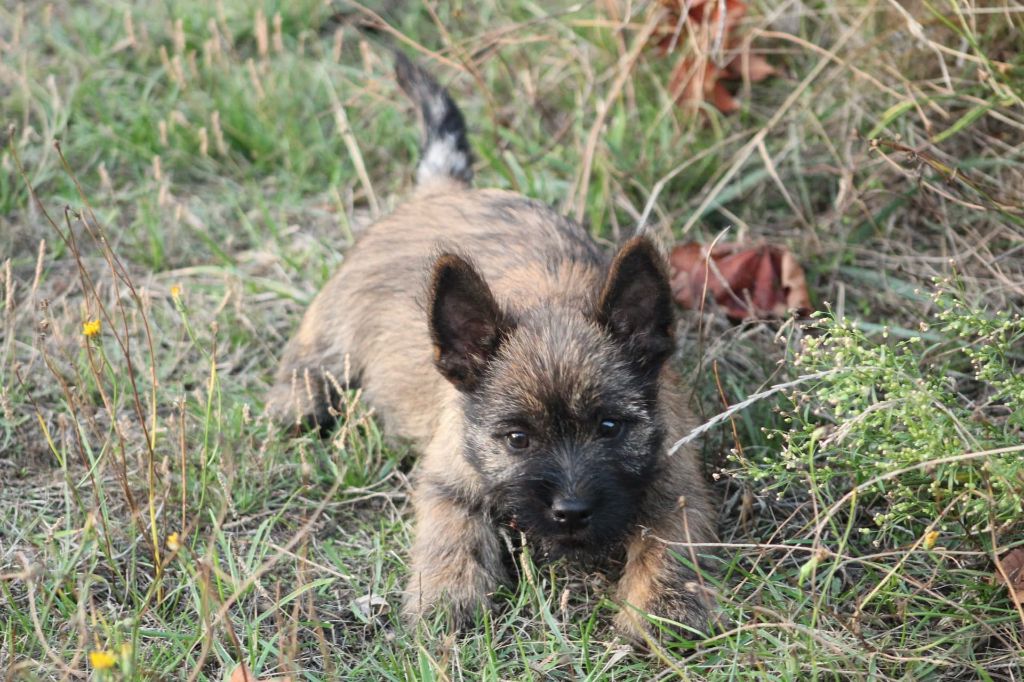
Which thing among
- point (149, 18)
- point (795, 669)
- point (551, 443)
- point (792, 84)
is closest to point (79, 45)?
point (149, 18)

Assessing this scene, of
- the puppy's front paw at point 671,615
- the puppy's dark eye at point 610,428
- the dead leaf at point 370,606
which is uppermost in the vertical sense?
the puppy's dark eye at point 610,428

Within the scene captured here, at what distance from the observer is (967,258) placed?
513 cm

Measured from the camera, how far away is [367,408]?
4887mm

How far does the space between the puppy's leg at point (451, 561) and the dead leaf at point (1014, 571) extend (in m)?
1.61

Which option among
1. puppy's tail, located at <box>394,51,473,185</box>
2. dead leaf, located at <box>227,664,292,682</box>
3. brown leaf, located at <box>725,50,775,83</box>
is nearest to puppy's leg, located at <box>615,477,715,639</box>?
dead leaf, located at <box>227,664,292,682</box>

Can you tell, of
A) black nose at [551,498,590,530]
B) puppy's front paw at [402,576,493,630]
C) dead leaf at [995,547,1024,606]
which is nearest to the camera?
dead leaf at [995,547,1024,606]

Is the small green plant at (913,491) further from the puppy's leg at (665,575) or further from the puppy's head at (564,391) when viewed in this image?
the puppy's head at (564,391)

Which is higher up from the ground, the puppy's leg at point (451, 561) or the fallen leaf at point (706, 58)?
the fallen leaf at point (706, 58)

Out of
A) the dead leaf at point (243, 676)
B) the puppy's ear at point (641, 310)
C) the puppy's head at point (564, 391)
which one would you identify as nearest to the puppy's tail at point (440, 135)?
the puppy's head at point (564, 391)

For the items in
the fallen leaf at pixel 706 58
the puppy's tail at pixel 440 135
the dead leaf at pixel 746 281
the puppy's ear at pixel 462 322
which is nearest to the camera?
the puppy's ear at pixel 462 322

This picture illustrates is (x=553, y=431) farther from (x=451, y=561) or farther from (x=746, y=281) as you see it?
(x=746, y=281)

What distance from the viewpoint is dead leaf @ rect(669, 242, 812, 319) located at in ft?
16.5

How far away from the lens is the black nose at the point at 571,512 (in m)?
3.53

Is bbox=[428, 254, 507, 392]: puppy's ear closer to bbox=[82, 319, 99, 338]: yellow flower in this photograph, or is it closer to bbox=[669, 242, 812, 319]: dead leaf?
bbox=[82, 319, 99, 338]: yellow flower
